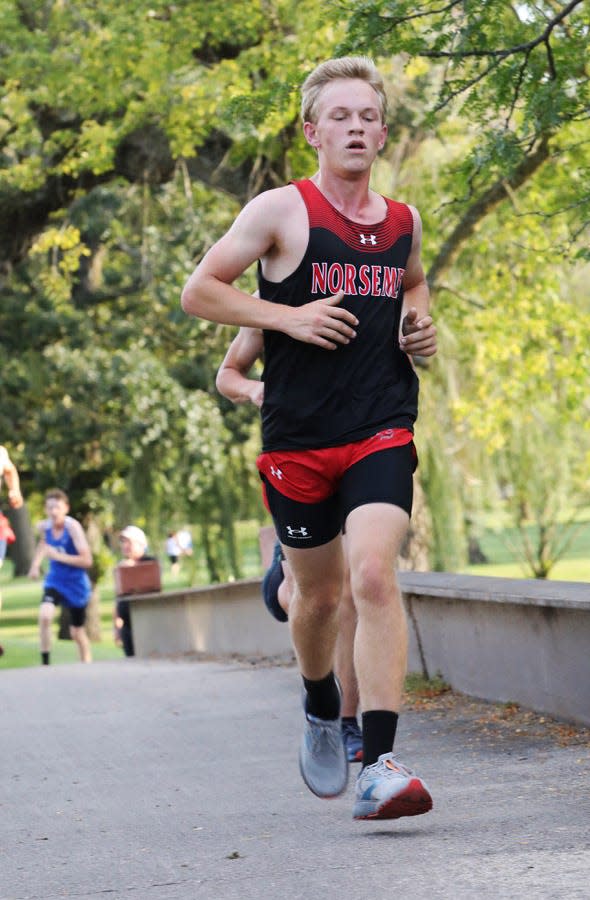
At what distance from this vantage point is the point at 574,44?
8.34 meters

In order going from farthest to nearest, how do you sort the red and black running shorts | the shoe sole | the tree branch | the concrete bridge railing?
the tree branch
the concrete bridge railing
the red and black running shorts
the shoe sole

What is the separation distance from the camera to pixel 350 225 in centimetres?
482

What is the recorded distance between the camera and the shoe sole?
14.2ft

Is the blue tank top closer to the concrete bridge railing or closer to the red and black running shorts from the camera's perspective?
the concrete bridge railing

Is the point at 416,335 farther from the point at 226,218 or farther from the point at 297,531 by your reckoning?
the point at 226,218

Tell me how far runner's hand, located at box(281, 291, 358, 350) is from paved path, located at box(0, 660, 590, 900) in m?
1.38

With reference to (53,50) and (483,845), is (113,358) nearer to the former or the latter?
(53,50)

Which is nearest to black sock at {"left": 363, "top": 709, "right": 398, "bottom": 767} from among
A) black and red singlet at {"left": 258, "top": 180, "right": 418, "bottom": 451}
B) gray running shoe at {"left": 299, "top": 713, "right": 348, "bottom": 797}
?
gray running shoe at {"left": 299, "top": 713, "right": 348, "bottom": 797}

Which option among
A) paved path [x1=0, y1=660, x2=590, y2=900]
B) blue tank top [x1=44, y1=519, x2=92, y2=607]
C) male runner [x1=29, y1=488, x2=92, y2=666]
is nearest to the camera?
paved path [x1=0, y1=660, x2=590, y2=900]

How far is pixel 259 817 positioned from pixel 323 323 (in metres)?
1.58

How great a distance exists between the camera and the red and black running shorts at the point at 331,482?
4711 mm

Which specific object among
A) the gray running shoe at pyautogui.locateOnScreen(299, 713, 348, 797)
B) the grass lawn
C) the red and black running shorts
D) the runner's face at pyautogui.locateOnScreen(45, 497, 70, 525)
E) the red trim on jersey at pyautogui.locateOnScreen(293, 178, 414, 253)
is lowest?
the grass lawn

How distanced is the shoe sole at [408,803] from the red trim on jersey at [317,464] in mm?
932

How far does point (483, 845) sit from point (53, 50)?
1438 centimetres
